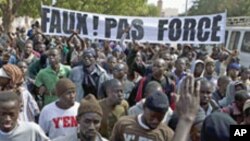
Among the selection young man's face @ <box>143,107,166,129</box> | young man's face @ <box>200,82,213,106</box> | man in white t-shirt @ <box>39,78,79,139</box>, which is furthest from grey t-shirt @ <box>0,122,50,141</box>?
young man's face @ <box>200,82,213,106</box>

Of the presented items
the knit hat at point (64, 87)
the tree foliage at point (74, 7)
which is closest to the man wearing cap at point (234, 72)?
the knit hat at point (64, 87)

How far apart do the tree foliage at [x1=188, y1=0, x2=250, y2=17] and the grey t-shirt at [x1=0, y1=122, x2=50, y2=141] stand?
37.4 meters

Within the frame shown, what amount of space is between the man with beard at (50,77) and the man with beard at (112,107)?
48.0 inches

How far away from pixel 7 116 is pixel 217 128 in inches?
60.1

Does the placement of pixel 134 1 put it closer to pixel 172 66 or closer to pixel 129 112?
pixel 172 66

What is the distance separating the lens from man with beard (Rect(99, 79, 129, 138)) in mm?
5037

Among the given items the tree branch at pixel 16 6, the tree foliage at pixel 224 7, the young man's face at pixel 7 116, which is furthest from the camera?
the tree foliage at pixel 224 7

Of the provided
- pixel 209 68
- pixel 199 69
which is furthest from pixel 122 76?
pixel 209 68

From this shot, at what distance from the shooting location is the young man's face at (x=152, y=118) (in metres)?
3.79

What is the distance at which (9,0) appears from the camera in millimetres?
24672

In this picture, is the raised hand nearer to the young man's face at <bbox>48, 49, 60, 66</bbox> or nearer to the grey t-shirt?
the grey t-shirt

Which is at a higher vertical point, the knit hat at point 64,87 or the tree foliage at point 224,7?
the tree foliage at point 224,7

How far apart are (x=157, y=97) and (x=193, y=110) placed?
1.53 m

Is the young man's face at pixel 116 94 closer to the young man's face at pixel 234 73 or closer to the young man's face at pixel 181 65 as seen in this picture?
the young man's face at pixel 181 65
